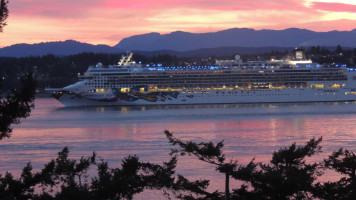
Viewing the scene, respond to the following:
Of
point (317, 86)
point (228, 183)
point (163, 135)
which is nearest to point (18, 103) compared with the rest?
point (228, 183)

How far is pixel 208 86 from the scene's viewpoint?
184 feet

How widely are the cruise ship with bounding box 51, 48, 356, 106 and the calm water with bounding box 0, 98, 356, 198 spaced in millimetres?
11313

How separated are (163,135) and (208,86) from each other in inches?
1105

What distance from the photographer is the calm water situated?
21062 mm

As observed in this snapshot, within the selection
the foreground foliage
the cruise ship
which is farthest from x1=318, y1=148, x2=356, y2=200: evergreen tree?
the cruise ship

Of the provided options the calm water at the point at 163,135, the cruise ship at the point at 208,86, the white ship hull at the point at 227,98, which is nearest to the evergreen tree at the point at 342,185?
the calm water at the point at 163,135

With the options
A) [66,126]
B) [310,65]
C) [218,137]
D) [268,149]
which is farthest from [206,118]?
[310,65]

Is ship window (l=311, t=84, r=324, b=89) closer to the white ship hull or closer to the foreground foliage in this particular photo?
the white ship hull

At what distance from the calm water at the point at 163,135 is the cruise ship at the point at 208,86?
11313 mm

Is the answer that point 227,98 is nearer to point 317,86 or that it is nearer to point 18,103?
point 317,86

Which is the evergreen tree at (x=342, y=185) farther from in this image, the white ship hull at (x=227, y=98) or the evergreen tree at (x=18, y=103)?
the white ship hull at (x=227, y=98)

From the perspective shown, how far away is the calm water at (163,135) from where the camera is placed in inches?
829

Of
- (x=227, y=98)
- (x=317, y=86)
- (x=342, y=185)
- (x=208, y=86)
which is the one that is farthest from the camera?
(x=317, y=86)

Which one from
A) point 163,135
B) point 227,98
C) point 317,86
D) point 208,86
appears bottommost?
point 227,98
